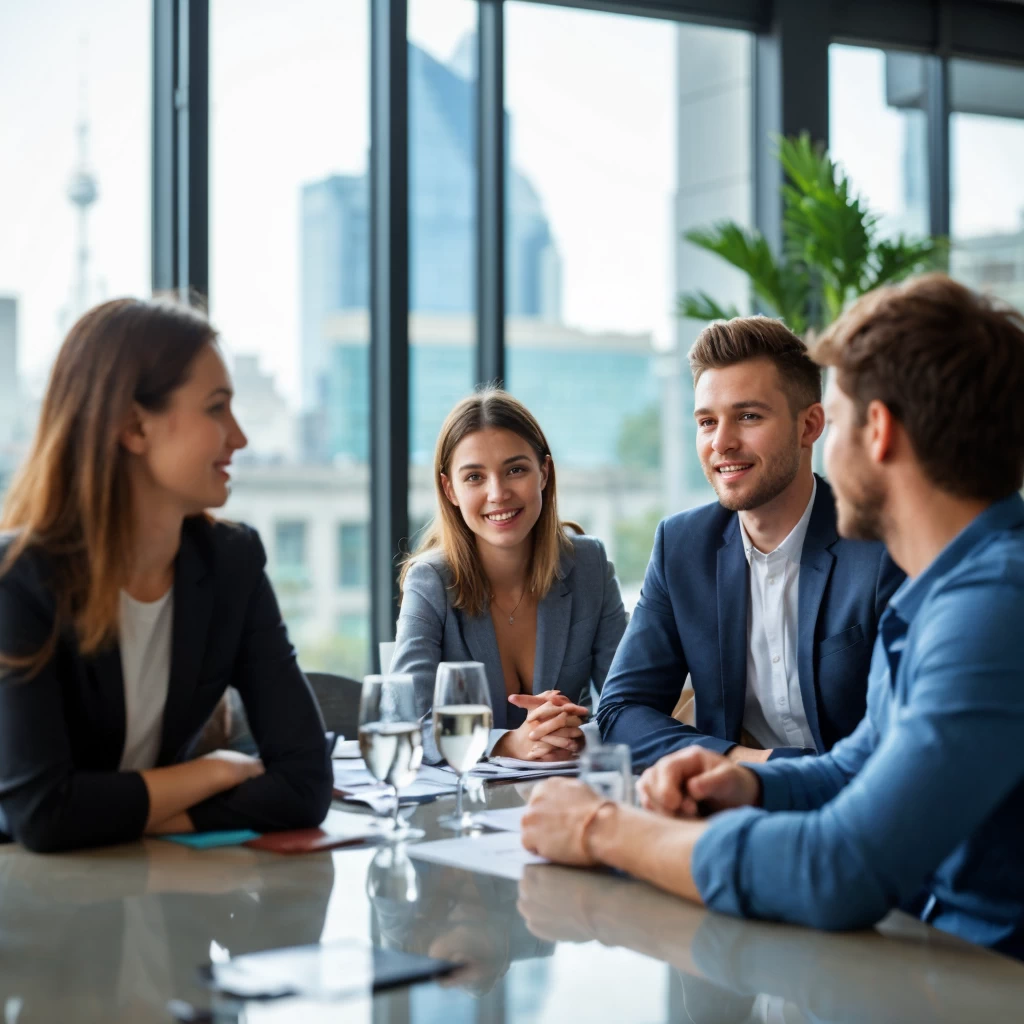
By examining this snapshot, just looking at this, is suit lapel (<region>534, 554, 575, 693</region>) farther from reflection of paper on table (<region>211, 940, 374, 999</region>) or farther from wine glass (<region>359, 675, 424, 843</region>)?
reflection of paper on table (<region>211, 940, 374, 999</region>)

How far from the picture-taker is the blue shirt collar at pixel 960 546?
1445 millimetres

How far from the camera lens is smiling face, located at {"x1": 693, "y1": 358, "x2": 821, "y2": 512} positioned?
243cm

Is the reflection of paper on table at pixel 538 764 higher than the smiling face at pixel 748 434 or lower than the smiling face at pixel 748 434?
lower

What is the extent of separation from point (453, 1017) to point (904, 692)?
0.69 meters

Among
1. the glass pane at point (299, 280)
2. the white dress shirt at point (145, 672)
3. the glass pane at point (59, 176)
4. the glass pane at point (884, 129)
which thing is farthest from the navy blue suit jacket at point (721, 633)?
the glass pane at point (884, 129)

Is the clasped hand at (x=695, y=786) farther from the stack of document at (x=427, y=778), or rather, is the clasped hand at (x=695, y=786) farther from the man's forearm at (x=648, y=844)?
the stack of document at (x=427, y=778)

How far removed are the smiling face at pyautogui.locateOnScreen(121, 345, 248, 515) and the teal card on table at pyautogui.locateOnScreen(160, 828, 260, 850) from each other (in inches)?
19.1

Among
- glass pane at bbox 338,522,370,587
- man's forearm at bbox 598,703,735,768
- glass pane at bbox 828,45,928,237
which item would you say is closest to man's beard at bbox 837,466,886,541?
man's forearm at bbox 598,703,735,768

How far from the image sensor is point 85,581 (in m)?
1.75

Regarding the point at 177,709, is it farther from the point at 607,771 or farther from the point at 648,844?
the point at 648,844

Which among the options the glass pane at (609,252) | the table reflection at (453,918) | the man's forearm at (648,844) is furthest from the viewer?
the glass pane at (609,252)

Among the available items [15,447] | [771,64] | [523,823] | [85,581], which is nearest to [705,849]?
[523,823]

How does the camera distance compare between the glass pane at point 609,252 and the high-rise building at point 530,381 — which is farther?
the glass pane at point 609,252

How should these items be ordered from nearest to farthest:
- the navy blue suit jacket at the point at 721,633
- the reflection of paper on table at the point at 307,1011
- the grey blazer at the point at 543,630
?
the reflection of paper on table at the point at 307,1011 < the navy blue suit jacket at the point at 721,633 < the grey blazer at the point at 543,630
